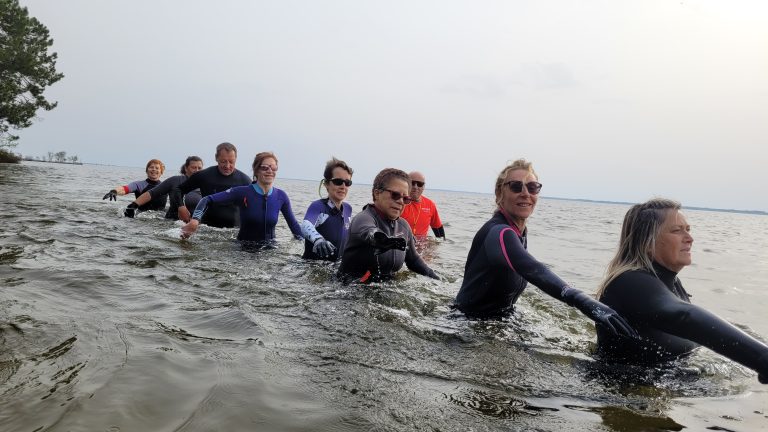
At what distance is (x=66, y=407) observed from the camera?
2.15 m

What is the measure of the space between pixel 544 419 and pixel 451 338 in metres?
1.50

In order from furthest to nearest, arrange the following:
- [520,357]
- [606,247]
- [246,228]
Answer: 1. [606,247]
2. [246,228]
3. [520,357]

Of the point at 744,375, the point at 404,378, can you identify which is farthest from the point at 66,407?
the point at 744,375

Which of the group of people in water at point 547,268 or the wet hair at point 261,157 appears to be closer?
the group of people in water at point 547,268

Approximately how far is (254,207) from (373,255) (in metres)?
3.57

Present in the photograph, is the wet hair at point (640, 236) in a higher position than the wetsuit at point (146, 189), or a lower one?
higher

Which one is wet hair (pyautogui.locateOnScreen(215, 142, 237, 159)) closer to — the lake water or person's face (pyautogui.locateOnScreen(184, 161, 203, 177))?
person's face (pyautogui.locateOnScreen(184, 161, 203, 177))

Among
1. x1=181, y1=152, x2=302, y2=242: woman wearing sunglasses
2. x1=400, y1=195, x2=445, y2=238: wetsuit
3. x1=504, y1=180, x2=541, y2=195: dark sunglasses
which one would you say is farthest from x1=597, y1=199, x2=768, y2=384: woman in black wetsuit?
x1=400, y1=195, x2=445, y2=238: wetsuit

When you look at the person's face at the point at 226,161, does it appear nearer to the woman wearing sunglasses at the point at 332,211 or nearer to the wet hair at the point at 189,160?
the wet hair at the point at 189,160

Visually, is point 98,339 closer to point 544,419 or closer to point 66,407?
point 66,407

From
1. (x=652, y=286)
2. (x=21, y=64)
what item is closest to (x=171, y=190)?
(x=652, y=286)

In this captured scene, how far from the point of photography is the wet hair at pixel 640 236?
332cm

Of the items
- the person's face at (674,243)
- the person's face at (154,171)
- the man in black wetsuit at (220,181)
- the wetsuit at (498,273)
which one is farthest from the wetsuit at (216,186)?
the person's face at (674,243)

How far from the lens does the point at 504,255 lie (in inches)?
156
